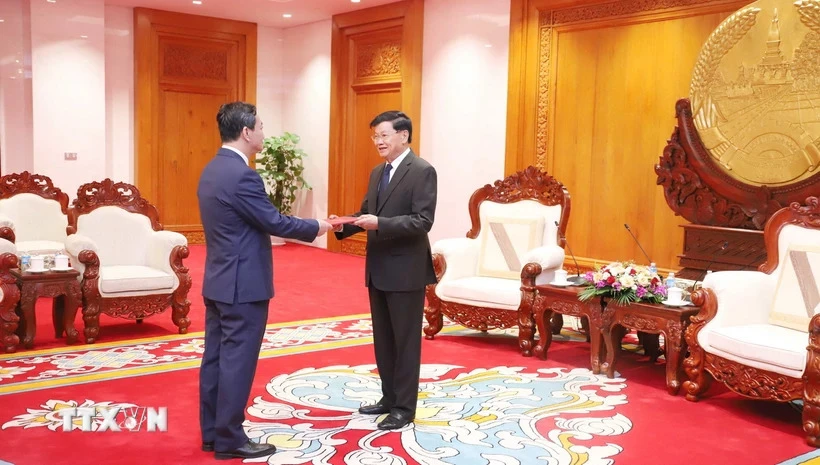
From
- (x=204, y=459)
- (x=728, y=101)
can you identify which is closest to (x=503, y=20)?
(x=728, y=101)

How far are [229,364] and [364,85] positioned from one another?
306 inches

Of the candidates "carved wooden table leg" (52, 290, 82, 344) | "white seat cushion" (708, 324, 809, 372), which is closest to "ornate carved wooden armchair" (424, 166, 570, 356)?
"white seat cushion" (708, 324, 809, 372)

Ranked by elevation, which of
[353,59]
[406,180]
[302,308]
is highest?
[353,59]

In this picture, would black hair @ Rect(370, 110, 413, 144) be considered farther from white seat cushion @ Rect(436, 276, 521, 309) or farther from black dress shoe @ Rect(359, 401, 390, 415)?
white seat cushion @ Rect(436, 276, 521, 309)

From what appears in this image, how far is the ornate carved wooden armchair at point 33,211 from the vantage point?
7.07 m

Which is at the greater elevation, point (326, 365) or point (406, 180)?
point (406, 180)

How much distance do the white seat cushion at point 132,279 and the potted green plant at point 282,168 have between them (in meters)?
5.64

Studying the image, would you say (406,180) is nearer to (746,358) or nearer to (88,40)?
(746,358)

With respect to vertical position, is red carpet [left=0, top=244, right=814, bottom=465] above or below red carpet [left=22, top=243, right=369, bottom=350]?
above

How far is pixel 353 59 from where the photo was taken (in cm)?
1071

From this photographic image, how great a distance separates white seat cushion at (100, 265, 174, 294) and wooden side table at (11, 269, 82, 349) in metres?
0.18

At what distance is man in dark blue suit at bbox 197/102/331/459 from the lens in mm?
3055

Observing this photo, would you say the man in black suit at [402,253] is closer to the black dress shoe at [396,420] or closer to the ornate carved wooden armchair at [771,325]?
the black dress shoe at [396,420]

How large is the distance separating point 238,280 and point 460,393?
1563 mm
